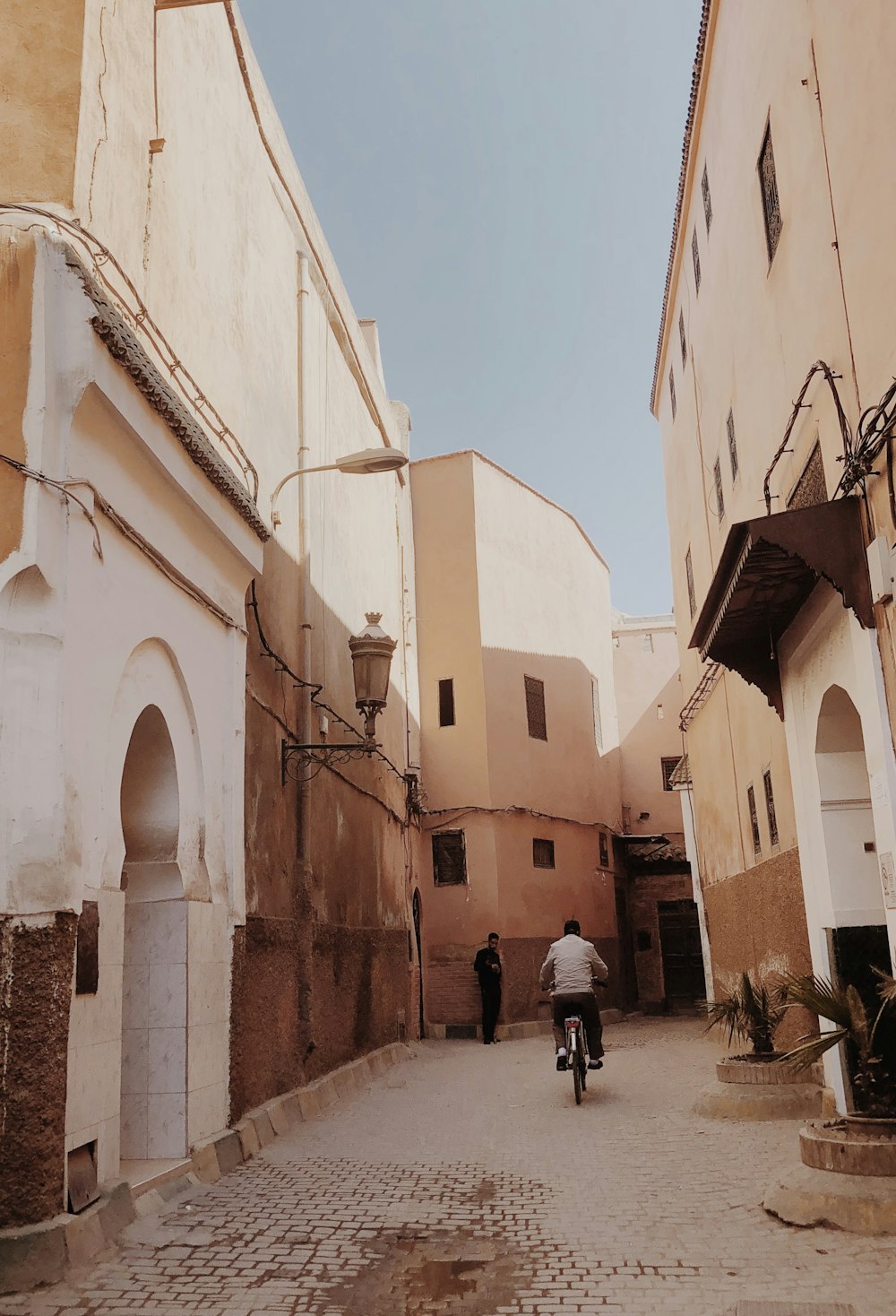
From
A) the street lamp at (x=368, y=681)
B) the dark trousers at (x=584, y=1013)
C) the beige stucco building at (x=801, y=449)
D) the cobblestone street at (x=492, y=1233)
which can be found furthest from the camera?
the dark trousers at (x=584, y=1013)

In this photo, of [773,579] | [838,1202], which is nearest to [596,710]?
[773,579]

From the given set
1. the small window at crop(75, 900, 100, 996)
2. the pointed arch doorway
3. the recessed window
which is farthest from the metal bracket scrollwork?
the recessed window

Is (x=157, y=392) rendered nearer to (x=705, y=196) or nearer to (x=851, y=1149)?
(x=851, y=1149)

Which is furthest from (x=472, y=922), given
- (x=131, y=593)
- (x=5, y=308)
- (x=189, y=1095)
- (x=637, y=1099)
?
(x=5, y=308)

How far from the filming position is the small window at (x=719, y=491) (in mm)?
12609

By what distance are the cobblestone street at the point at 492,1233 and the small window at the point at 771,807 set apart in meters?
3.14

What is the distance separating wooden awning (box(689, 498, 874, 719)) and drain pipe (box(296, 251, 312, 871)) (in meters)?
3.68

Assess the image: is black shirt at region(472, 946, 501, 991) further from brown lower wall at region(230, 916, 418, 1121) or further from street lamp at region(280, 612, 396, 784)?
street lamp at region(280, 612, 396, 784)

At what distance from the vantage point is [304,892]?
10.1 m

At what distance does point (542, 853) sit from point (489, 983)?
11.0ft

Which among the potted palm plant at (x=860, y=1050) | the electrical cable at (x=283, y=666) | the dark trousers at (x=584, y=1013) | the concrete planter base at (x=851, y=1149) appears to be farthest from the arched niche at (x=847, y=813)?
the electrical cable at (x=283, y=666)

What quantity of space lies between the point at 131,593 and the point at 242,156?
17.2 feet

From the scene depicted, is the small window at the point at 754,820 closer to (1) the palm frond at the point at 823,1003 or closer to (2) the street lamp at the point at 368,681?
(2) the street lamp at the point at 368,681

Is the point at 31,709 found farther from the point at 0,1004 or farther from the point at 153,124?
the point at 153,124
